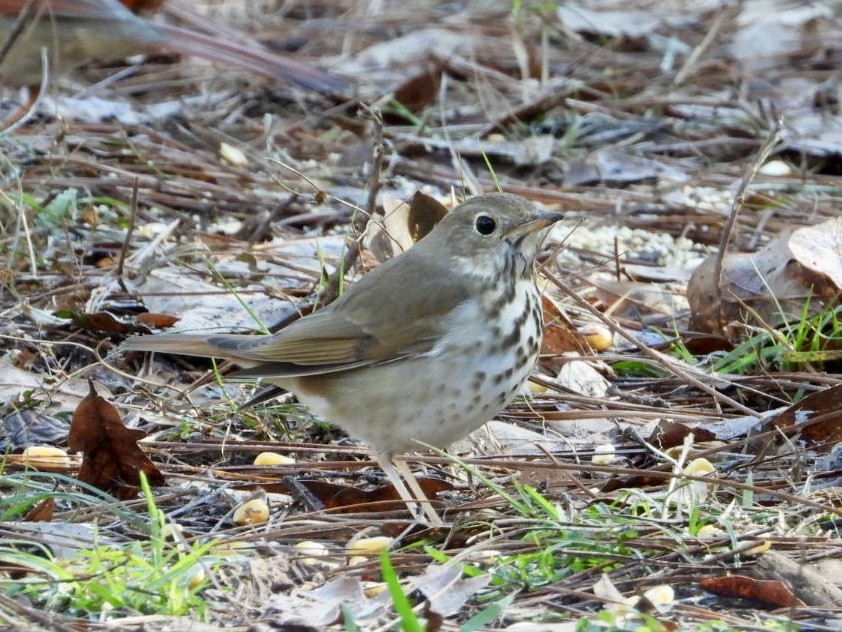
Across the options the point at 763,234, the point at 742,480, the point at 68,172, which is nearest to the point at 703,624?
the point at 742,480

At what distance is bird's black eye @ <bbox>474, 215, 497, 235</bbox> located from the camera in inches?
150

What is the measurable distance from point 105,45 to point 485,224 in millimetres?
4284

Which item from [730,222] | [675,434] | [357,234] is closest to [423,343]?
[675,434]

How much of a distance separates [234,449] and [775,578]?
5.36ft

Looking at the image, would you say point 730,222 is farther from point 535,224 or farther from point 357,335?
point 357,335

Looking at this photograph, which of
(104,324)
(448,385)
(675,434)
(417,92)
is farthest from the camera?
(417,92)

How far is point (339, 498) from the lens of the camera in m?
3.64

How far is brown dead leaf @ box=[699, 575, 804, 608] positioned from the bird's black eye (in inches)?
48.7

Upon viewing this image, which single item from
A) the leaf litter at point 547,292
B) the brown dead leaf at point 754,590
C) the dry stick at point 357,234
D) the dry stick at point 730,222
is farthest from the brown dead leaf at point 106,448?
the dry stick at point 730,222

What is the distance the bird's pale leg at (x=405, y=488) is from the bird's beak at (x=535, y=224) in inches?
26.6

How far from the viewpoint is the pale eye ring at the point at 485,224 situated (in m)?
3.81

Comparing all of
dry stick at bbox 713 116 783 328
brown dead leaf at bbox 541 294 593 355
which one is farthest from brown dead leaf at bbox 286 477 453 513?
dry stick at bbox 713 116 783 328

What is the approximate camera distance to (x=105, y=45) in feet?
24.6

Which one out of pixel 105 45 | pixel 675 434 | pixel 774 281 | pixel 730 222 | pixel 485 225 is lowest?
pixel 675 434
